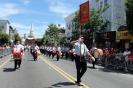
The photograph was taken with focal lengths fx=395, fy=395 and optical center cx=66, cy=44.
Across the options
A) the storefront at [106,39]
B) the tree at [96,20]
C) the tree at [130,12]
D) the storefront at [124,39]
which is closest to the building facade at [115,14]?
the tree at [96,20]

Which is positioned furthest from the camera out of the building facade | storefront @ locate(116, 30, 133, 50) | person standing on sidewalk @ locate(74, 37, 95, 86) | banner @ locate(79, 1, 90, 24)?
the building facade

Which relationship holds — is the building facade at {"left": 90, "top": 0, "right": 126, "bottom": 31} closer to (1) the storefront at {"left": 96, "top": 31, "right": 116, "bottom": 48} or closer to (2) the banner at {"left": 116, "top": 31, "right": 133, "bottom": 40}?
(1) the storefront at {"left": 96, "top": 31, "right": 116, "bottom": 48}

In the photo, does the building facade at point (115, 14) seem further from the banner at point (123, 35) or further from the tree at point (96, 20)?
the banner at point (123, 35)

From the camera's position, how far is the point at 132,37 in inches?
1743

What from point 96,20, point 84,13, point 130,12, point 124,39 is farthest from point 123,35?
point 130,12

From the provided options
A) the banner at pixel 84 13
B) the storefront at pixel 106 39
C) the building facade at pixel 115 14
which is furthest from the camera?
the building facade at pixel 115 14

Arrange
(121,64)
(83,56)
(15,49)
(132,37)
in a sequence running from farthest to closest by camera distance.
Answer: (132,37) → (121,64) → (15,49) → (83,56)

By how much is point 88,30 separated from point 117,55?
91.2 feet

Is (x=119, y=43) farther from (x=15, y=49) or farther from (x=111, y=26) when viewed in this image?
(x=15, y=49)

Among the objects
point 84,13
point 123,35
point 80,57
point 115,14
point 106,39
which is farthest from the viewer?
point 115,14

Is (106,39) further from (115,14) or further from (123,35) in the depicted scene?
(123,35)

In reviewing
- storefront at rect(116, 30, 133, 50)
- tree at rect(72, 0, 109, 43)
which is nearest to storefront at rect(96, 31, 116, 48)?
tree at rect(72, 0, 109, 43)

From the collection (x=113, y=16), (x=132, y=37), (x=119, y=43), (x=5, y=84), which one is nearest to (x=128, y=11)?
(x=132, y=37)

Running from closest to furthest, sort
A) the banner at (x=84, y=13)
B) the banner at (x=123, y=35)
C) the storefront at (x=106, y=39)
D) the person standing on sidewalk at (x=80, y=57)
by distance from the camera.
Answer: the person standing on sidewalk at (x=80, y=57)
the banner at (x=123, y=35)
the banner at (x=84, y=13)
the storefront at (x=106, y=39)
